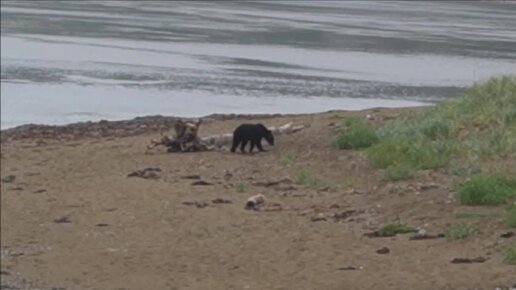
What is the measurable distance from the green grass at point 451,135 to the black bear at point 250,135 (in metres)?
0.83

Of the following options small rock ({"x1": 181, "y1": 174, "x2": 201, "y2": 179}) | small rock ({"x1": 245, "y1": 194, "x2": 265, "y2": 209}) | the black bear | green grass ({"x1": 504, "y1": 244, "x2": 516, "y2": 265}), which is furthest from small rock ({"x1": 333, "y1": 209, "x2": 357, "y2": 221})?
the black bear

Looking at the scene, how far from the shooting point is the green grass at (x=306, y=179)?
12.6m

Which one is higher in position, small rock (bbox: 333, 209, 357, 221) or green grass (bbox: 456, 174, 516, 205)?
green grass (bbox: 456, 174, 516, 205)

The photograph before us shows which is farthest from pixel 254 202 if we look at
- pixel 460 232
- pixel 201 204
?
pixel 460 232

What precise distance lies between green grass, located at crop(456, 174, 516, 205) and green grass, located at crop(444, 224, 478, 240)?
0.64m

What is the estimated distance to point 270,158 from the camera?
47.8 feet

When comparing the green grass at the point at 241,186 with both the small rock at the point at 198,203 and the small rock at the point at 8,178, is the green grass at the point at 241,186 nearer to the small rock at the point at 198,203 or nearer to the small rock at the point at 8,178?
the small rock at the point at 198,203

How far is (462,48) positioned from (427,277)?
15.2 m

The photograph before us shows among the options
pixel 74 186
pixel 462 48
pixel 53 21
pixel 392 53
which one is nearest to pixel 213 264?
pixel 74 186

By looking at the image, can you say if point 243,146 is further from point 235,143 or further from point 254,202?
point 254,202

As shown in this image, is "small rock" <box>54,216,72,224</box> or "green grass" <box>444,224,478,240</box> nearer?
"green grass" <box>444,224,478,240</box>

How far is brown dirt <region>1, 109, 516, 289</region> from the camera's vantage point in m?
8.99

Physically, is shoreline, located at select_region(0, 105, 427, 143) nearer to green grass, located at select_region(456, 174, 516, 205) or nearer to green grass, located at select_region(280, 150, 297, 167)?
green grass, located at select_region(280, 150, 297, 167)

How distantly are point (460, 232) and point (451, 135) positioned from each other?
162 inches
